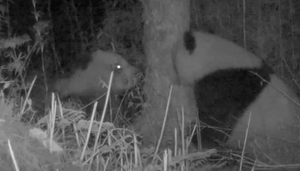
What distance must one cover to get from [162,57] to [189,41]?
257 millimetres

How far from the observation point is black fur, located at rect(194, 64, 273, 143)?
3004mm

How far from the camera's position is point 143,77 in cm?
309

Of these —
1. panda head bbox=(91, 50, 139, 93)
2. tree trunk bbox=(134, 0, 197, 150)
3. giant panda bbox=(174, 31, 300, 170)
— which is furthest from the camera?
panda head bbox=(91, 50, 139, 93)

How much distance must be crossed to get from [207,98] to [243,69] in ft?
0.95

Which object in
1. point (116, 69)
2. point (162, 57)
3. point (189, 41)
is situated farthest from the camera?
point (116, 69)

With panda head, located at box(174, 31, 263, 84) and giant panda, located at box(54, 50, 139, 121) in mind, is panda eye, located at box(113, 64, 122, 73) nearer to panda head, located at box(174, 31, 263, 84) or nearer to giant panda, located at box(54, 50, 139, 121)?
giant panda, located at box(54, 50, 139, 121)

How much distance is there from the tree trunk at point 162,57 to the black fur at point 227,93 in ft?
0.56

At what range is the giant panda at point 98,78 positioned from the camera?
10.4 ft

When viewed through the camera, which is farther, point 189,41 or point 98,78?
point 98,78

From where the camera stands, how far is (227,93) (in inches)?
120

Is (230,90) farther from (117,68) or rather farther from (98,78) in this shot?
(98,78)

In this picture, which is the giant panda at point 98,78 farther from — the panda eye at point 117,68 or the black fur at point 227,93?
the black fur at point 227,93

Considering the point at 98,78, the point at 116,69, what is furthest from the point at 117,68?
the point at 98,78

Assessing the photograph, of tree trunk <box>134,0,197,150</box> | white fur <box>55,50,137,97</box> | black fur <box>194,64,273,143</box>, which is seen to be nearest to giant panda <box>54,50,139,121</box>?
white fur <box>55,50,137,97</box>
